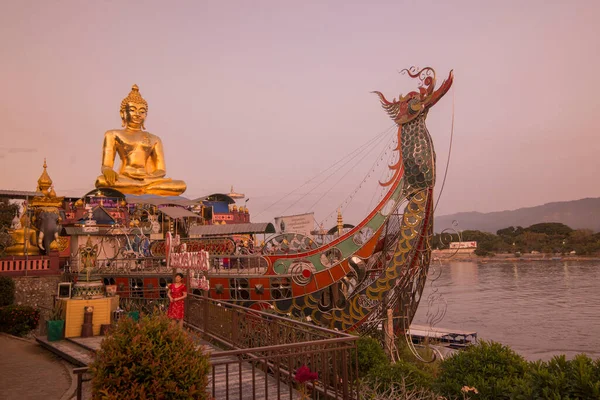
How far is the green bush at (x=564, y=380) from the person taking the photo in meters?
4.18

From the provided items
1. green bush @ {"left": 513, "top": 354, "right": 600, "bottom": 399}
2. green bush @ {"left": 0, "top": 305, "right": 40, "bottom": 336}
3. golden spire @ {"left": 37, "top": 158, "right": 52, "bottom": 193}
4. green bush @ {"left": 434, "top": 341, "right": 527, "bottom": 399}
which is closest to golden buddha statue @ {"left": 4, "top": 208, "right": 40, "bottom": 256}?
golden spire @ {"left": 37, "top": 158, "right": 52, "bottom": 193}

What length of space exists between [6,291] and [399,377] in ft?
45.1

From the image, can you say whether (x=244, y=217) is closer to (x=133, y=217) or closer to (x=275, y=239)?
(x=133, y=217)

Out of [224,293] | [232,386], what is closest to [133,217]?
[224,293]

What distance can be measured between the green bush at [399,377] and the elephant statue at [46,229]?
17002mm

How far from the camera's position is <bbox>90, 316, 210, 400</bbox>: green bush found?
14.2ft

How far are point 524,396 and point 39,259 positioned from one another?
17460 millimetres

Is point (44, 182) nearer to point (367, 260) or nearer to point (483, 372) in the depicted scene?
point (367, 260)

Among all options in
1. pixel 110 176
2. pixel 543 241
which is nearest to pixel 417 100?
pixel 110 176

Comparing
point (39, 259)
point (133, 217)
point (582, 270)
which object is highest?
point (133, 217)

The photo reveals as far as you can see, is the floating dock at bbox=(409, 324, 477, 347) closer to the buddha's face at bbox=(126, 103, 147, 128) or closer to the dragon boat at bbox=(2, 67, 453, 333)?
the dragon boat at bbox=(2, 67, 453, 333)

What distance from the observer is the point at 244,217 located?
2895 centimetres

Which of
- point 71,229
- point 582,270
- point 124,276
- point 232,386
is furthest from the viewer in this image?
point 582,270

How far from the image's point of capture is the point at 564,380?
435 cm
